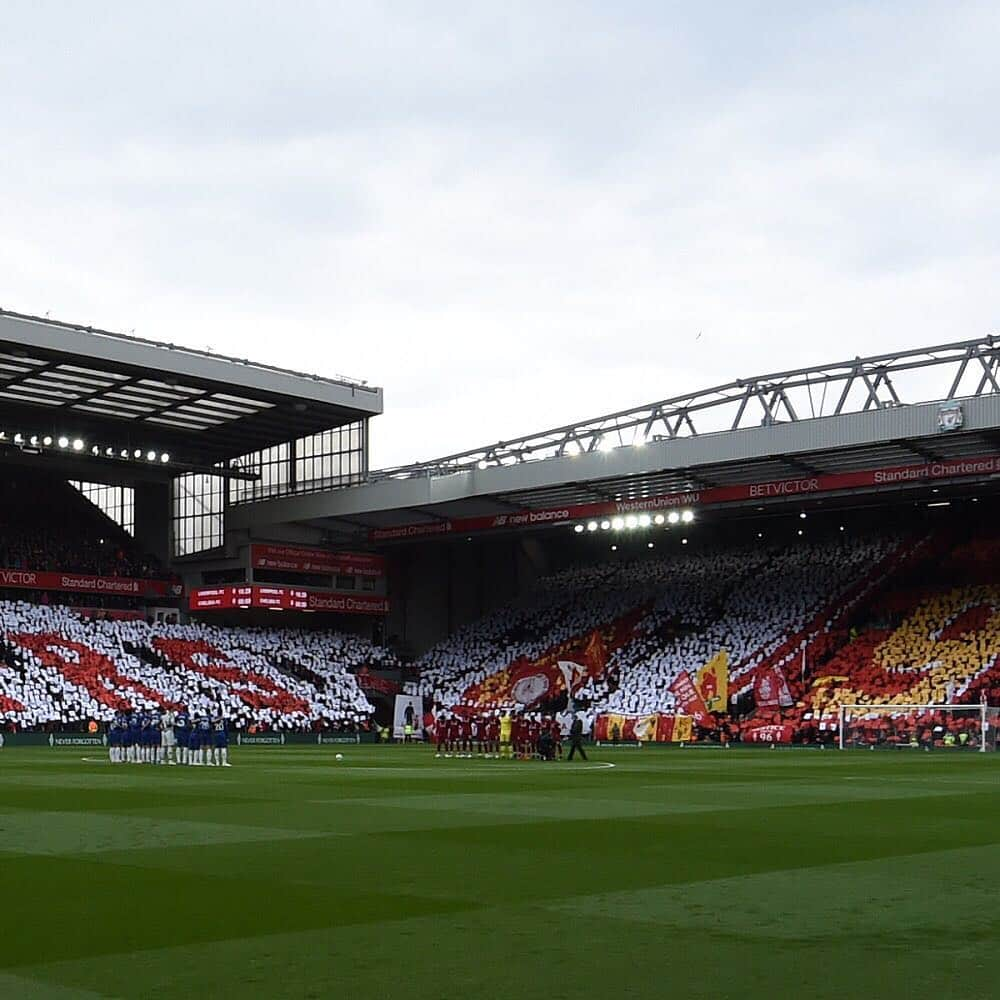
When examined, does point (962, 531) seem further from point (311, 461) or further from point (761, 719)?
point (311, 461)

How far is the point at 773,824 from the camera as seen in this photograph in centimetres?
1855

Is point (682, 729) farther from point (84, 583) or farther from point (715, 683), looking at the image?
point (84, 583)

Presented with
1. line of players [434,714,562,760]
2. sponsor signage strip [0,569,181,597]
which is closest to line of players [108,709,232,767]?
line of players [434,714,562,760]

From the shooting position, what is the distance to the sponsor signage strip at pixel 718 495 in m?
56.3

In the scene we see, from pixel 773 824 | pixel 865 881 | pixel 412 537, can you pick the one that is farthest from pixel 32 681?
pixel 865 881

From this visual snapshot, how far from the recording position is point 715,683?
6144 cm

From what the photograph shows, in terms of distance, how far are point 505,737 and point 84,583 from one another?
1444 inches

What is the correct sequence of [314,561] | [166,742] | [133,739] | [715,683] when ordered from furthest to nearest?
1. [314,561]
2. [715,683]
3. [133,739]
4. [166,742]

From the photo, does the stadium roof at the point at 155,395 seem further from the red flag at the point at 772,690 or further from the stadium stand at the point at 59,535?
the red flag at the point at 772,690

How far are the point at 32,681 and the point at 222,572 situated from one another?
689 inches

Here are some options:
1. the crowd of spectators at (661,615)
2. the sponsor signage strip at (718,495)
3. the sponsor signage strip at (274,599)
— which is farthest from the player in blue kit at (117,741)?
the sponsor signage strip at (274,599)

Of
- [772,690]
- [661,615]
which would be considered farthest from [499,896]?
[661,615]

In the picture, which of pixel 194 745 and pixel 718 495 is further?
pixel 718 495

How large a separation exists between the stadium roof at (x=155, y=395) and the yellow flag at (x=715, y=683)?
1980cm
